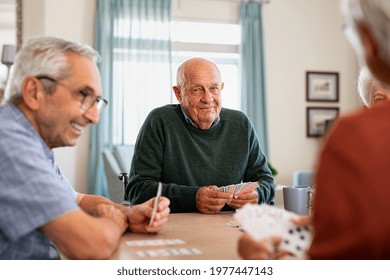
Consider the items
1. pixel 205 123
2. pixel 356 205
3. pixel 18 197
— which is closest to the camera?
pixel 356 205

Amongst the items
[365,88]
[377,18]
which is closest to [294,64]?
[365,88]

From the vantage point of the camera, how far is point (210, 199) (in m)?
1.88

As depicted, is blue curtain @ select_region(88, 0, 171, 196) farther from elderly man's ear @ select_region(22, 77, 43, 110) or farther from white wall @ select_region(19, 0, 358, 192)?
elderly man's ear @ select_region(22, 77, 43, 110)

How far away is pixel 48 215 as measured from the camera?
1.07 m

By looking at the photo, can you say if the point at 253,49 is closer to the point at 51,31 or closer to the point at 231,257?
the point at 51,31

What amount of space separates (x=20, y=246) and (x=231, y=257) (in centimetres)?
49

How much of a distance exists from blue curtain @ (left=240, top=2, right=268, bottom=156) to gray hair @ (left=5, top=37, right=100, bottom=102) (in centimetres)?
460

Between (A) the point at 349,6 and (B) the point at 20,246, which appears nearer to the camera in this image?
(A) the point at 349,6

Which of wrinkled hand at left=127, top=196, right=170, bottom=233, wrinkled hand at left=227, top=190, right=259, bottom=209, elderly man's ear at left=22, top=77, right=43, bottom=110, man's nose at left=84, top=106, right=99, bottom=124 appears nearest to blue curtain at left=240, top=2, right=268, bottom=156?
wrinkled hand at left=227, top=190, right=259, bottom=209

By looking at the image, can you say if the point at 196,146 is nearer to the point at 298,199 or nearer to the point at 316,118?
the point at 298,199

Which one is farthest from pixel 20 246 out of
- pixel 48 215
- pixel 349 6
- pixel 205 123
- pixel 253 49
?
Result: pixel 253 49

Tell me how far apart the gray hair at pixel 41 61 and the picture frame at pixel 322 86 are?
5.11 metres

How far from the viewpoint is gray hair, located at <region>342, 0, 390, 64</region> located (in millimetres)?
720

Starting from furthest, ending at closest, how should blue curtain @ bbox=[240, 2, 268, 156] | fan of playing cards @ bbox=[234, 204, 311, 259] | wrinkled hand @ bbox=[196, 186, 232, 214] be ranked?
blue curtain @ bbox=[240, 2, 268, 156] → wrinkled hand @ bbox=[196, 186, 232, 214] → fan of playing cards @ bbox=[234, 204, 311, 259]
